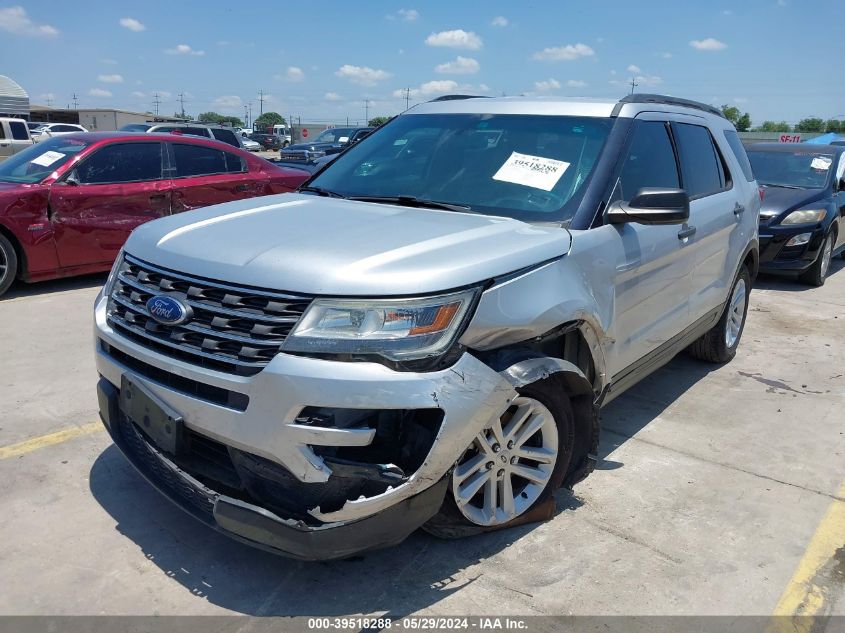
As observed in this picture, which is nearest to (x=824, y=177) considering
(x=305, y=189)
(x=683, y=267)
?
(x=683, y=267)

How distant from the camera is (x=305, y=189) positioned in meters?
4.04

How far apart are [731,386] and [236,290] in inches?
160

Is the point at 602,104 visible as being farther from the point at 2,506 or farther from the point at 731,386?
the point at 2,506

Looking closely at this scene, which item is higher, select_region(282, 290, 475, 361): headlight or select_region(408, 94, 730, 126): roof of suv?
select_region(408, 94, 730, 126): roof of suv

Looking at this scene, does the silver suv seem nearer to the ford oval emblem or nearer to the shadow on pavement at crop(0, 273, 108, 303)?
the ford oval emblem

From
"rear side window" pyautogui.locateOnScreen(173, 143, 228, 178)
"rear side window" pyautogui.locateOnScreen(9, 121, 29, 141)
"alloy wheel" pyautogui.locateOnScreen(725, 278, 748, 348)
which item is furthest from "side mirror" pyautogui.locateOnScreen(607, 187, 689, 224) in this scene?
"rear side window" pyautogui.locateOnScreen(9, 121, 29, 141)

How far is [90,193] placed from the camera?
707 centimetres

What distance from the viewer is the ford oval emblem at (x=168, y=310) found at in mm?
2551

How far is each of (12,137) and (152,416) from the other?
1968cm

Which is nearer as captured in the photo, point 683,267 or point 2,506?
point 2,506

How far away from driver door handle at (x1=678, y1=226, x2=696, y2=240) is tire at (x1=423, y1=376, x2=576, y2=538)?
57.7 inches

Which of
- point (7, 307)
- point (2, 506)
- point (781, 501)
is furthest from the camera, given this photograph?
point (7, 307)

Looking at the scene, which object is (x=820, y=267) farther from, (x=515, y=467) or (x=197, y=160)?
(x=197, y=160)

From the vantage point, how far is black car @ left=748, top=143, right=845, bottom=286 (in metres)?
8.45
